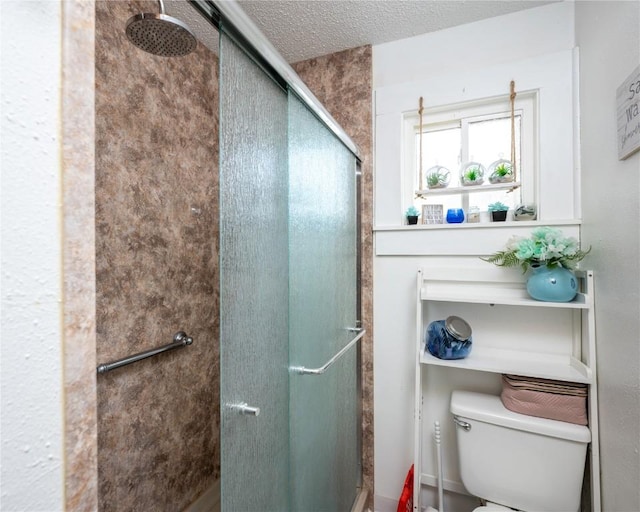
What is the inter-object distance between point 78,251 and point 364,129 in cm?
146

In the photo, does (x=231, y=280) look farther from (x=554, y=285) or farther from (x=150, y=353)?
(x=554, y=285)

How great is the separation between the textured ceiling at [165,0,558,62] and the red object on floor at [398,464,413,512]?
201cm

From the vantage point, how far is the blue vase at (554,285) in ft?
3.80

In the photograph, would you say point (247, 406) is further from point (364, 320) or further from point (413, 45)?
point (413, 45)

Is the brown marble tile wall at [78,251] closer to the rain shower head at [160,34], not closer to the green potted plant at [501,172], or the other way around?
the rain shower head at [160,34]

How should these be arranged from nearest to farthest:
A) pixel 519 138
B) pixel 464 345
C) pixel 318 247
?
1. pixel 318 247
2. pixel 464 345
3. pixel 519 138

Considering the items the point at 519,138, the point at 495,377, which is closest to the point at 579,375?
the point at 495,377

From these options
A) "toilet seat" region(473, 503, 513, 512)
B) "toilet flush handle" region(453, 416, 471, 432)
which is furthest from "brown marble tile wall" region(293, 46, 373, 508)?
"toilet seat" region(473, 503, 513, 512)

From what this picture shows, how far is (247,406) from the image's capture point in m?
0.72

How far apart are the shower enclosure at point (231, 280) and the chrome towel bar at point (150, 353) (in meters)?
0.05

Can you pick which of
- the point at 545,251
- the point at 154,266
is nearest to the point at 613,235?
the point at 545,251

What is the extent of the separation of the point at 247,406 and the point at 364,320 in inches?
36.2

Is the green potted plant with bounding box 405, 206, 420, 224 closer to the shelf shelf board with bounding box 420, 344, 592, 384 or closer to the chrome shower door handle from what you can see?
the shelf shelf board with bounding box 420, 344, 592, 384

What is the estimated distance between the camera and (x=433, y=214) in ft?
4.89
